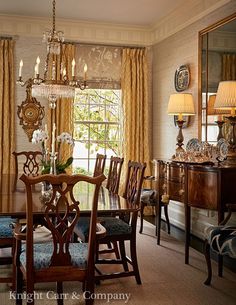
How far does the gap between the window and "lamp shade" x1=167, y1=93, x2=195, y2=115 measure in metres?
1.76

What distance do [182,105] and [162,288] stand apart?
7.07ft

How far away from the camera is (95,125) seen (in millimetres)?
6266

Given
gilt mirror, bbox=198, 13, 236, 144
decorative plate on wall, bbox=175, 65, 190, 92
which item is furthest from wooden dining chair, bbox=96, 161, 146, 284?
decorative plate on wall, bbox=175, 65, 190, 92

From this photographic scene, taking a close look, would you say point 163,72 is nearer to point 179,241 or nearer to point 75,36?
point 75,36

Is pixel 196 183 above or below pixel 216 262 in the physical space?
above

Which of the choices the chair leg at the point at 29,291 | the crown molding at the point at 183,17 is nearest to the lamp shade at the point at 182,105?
the crown molding at the point at 183,17

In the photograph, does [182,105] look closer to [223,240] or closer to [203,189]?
[203,189]

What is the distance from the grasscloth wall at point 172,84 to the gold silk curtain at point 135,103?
16 centimetres

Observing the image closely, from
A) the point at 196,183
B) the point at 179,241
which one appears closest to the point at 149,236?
the point at 179,241

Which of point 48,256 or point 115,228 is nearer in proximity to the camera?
point 48,256

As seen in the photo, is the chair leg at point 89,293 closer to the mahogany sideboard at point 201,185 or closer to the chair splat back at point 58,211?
the chair splat back at point 58,211

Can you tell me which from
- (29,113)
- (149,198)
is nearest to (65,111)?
(29,113)

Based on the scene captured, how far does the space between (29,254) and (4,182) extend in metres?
1.90

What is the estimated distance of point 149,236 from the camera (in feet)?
15.9
